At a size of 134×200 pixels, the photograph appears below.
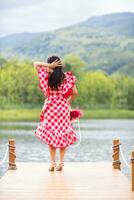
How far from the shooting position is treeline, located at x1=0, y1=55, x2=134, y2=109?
4759cm

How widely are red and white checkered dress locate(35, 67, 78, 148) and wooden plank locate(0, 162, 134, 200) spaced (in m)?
0.32

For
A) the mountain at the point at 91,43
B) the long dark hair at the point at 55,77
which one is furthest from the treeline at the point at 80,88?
the long dark hair at the point at 55,77

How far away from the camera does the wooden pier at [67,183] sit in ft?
17.1

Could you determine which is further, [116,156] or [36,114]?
[36,114]

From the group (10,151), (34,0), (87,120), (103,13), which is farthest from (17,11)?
(10,151)

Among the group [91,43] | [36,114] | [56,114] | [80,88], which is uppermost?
[91,43]

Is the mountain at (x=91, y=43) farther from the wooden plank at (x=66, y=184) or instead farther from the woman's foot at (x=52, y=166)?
the woman's foot at (x=52, y=166)

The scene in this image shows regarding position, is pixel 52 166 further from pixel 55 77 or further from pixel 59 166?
pixel 55 77

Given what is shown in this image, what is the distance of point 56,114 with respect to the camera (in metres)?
6.48

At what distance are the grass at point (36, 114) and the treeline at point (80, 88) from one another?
2.17 ft

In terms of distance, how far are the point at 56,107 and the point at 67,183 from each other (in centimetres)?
85

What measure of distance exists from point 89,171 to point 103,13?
7479cm

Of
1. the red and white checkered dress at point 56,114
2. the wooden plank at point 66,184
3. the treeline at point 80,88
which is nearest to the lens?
the wooden plank at point 66,184

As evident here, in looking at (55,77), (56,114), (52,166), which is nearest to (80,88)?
(52,166)
